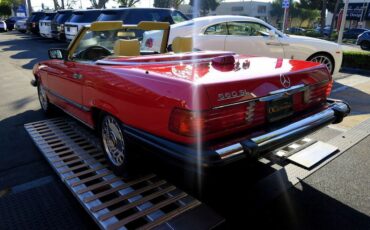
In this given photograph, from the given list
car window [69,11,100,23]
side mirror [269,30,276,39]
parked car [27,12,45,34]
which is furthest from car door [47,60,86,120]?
parked car [27,12,45,34]

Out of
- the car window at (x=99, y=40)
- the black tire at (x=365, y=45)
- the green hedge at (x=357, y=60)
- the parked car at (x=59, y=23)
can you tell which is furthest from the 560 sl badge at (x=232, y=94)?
the black tire at (x=365, y=45)

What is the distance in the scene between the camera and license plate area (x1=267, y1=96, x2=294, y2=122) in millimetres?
2621

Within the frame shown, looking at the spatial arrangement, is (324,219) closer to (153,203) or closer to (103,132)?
(153,203)

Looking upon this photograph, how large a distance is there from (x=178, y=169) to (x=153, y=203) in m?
0.68

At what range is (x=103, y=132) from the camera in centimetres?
329

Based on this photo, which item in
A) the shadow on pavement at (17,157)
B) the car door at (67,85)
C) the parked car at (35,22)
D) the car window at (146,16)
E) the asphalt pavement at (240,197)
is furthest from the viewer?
the parked car at (35,22)

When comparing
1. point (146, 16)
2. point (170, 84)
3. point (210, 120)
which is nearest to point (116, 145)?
point (170, 84)

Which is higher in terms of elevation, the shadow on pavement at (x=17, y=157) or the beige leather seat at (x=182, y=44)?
the beige leather seat at (x=182, y=44)

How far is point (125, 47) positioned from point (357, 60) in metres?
8.52

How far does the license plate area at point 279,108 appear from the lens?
8.60ft

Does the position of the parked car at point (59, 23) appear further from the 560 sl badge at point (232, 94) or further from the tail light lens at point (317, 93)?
the 560 sl badge at point (232, 94)

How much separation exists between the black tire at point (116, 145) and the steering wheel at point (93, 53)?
3.17 ft

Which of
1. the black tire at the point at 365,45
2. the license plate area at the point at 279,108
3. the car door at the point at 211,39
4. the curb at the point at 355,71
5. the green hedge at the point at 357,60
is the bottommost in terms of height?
the black tire at the point at 365,45

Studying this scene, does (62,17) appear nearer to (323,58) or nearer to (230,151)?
(323,58)
